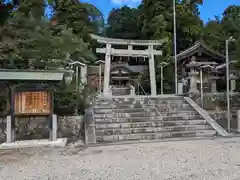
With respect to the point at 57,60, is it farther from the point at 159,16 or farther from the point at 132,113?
the point at 159,16

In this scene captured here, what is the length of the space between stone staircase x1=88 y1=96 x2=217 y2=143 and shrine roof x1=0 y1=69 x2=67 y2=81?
2.25 metres

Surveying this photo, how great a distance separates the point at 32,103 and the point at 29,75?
87 centimetres

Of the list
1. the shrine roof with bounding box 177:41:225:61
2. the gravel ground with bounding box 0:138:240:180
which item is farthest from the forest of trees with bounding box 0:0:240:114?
the gravel ground with bounding box 0:138:240:180

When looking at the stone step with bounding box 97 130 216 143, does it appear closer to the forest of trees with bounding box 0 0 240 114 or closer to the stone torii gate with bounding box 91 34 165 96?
the forest of trees with bounding box 0 0 240 114

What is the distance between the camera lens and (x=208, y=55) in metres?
17.5

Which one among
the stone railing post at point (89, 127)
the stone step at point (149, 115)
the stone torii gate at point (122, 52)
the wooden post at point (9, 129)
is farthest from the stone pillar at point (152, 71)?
the wooden post at point (9, 129)

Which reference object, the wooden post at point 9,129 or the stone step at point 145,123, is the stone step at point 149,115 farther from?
the wooden post at point 9,129

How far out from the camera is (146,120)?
8219 millimetres

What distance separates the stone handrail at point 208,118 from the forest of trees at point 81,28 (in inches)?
120

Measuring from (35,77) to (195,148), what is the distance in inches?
187

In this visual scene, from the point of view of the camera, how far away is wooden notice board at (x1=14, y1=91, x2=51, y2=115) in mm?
6723

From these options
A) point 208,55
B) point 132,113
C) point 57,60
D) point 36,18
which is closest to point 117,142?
point 132,113

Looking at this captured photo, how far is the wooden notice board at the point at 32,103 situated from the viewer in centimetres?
672

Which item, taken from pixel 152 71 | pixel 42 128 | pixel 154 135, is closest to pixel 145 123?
pixel 154 135
